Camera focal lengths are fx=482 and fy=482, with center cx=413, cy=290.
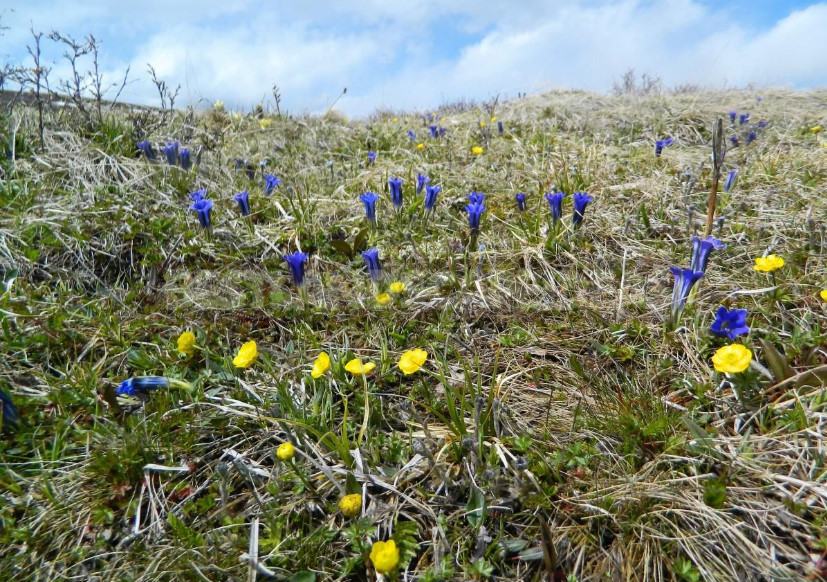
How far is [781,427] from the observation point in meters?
1.62

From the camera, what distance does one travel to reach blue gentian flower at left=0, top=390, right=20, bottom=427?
1.83 meters

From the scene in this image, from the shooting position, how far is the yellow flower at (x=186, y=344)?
228cm

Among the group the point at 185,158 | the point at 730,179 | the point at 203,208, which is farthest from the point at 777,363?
the point at 185,158

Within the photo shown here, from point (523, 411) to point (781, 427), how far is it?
2.83ft

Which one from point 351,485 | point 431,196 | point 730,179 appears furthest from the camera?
point 730,179

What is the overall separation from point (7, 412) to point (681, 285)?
283 centimetres

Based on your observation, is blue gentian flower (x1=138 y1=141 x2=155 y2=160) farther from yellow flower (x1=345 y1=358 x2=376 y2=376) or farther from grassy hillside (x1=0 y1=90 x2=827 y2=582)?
yellow flower (x1=345 y1=358 x2=376 y2=376)

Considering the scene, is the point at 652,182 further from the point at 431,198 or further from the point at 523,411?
the point at 523,411

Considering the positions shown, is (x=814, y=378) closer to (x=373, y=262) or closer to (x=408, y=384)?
(x=408, y=384)

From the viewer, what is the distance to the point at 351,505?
1565 mm

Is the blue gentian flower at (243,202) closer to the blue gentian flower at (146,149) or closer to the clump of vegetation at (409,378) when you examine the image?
the clump of vegetation at (409,378)

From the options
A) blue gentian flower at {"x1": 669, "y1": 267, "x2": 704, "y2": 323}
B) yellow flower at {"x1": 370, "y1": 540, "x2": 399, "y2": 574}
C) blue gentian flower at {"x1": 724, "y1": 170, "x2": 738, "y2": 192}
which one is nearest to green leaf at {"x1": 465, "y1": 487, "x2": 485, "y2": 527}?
yellow flower at {"x1": 370, "y1": 540, "x2": 399, "y2": 574}

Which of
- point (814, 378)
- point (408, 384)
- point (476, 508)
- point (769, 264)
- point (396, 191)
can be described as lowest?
point (476, 508)

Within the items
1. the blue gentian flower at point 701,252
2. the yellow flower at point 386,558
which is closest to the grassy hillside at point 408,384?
the yellow flower at point 386,558
